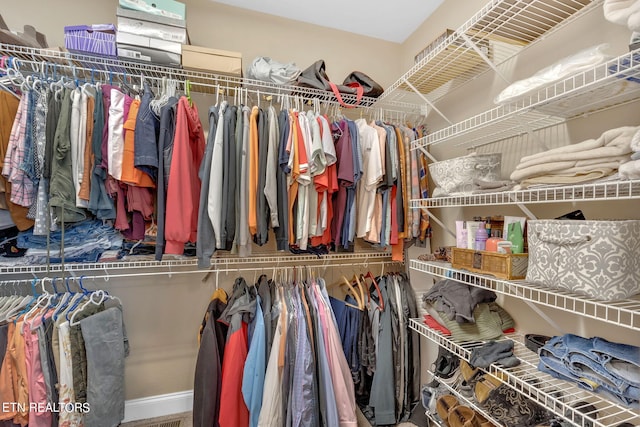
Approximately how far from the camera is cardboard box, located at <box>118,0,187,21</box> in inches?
57.5

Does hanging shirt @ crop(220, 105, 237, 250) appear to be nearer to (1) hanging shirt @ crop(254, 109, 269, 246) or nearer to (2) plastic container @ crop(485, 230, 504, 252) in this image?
(1) hanging shirt @ crop(254, 109, 269, 246)

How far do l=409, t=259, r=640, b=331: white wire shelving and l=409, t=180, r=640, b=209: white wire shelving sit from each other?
0.29m

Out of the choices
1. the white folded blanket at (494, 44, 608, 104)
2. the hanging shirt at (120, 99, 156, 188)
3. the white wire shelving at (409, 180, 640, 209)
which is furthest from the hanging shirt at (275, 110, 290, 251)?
the white folded blanket at (494, 44, 608, 104)

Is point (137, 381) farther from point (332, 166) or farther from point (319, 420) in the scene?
point (332, 166)

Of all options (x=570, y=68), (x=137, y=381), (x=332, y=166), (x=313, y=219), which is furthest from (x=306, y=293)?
(x=570, y=68)

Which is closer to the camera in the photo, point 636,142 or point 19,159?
point 636,142

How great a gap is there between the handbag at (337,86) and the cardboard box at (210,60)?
0.39m

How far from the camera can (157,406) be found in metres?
1.86

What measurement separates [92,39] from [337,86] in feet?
4.36

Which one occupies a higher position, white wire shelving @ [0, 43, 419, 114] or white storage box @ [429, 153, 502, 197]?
white wire shelving @ [0, 43, 419, 114]

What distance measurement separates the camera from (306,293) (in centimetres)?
176

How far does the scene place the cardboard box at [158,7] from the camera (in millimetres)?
1460

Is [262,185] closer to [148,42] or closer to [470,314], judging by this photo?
[148,42]

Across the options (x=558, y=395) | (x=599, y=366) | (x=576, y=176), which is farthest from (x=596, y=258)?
(x=558, y=395)
